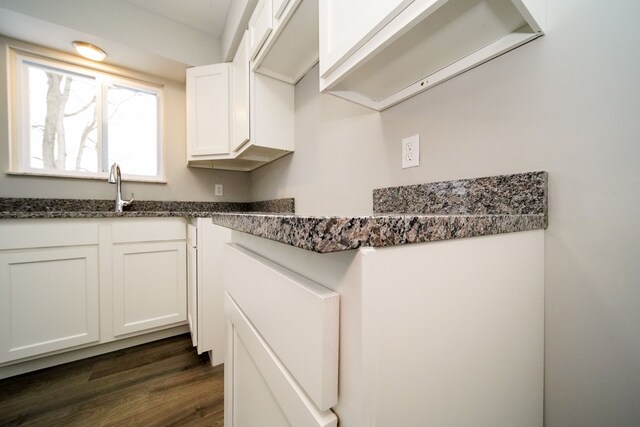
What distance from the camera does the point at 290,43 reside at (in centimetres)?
123

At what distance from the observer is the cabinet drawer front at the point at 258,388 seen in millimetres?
311

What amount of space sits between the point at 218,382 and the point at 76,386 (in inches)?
27.9

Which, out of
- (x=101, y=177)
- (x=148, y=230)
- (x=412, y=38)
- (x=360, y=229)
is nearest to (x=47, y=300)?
(x=148, y=230)

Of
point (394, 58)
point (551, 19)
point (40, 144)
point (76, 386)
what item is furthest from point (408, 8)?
point (40, 144)

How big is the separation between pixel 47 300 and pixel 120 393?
2.21 ft

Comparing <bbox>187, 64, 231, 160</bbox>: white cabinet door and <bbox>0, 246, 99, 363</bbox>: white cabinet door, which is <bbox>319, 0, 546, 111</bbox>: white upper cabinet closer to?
<bbox>187, 64, 231, 160</bbox>: white cabinet door

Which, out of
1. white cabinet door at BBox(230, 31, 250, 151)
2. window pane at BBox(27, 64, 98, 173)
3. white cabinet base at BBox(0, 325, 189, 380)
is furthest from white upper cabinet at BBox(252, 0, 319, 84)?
white cabinet base at BBox(0, 325, 189, 380)

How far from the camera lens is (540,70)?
1.90 ft

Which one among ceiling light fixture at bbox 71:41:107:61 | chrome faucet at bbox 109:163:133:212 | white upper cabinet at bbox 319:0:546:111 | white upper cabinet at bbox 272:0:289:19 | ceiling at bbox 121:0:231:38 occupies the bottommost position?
chrome faucet at bbox 109:163:133:212

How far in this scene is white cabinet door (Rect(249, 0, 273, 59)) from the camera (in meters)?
1.15

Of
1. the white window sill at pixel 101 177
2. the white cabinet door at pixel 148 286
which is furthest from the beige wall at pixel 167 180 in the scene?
the white cabinet door at pixel 148 286

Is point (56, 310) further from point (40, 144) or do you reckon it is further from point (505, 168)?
point (505, 168)

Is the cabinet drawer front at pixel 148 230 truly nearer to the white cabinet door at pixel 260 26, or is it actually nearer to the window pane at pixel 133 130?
the window pane at pixel 133 130

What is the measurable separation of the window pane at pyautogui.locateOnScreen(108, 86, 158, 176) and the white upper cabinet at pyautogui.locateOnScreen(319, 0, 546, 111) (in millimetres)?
1979
